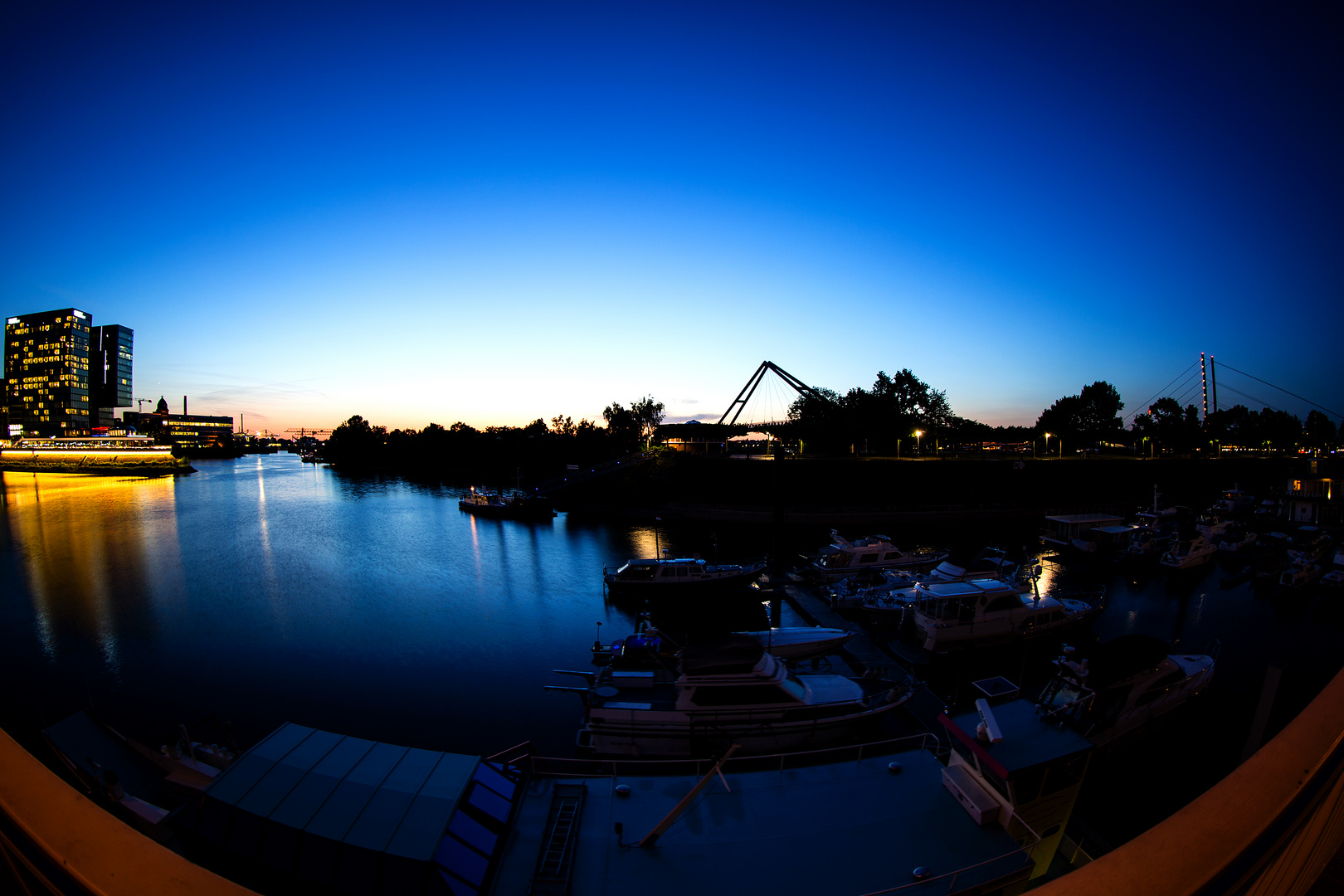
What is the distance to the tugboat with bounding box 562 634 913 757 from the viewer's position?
372 inches

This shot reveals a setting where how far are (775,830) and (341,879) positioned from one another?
13.6 ft

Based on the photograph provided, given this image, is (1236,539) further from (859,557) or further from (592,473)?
(592,473)

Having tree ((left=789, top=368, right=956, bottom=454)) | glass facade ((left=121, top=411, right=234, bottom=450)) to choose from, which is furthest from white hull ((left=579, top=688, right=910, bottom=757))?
glass facade ((left=121, top=411, right=234, bottom=450))

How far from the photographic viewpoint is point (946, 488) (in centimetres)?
4528

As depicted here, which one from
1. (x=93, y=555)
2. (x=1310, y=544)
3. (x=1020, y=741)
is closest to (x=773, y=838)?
(x=1020, y=741)

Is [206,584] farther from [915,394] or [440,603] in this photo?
[915,394]

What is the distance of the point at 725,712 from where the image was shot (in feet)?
30.9

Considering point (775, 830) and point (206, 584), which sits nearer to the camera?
point (775, 830)

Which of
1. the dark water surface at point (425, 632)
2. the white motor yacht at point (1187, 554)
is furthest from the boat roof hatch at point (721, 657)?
the white motor yacht at point (1187, 554)

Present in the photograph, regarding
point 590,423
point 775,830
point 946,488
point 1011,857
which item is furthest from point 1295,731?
point 590,423

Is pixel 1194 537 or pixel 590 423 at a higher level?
pixel 590 423

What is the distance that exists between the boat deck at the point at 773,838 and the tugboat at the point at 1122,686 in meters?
3.64

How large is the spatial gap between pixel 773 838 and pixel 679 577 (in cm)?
1516

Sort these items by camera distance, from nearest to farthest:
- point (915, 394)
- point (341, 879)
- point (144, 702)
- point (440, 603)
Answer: point (341, 879) → point (144, 702) → point (440, 603) → point (915, 394)
